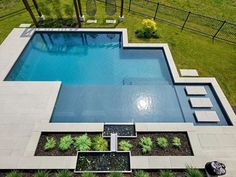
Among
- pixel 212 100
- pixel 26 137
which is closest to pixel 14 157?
pixel 26 137

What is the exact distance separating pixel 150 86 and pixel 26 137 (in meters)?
7.09

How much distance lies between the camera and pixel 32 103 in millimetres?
9398

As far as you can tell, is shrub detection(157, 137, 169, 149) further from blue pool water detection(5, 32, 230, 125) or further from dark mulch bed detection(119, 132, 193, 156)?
blue pool water detection(5, 32, 230, 125)

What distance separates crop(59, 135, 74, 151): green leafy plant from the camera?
7504mm

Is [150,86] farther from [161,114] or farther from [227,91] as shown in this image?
[227,91]

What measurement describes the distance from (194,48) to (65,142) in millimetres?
10809

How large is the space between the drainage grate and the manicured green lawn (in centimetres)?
574

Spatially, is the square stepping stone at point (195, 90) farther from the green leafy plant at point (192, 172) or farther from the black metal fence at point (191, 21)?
the black metal fence at point (191, 21)

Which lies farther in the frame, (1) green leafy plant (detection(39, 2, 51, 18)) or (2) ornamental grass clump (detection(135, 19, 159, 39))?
(1) green leafy plant (detection(39, 2, 51, 18))

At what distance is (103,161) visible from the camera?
7203mm

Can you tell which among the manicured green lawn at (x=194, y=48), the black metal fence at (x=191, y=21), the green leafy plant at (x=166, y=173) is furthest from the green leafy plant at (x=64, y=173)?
the black metal fence at (x=191, y=21)

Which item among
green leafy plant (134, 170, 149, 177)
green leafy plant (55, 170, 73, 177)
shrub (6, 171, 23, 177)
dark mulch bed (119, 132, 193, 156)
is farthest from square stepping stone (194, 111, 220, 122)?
shrub (6, 171, 23, 177)

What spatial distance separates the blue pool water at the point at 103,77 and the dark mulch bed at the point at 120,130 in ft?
2.31

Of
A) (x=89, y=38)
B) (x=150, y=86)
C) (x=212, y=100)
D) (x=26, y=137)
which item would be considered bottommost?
(x=26, y=137)
